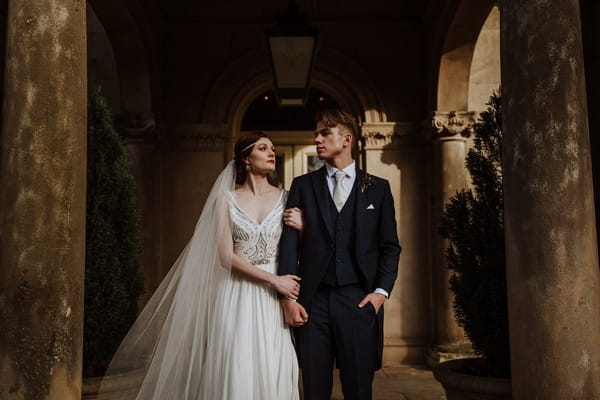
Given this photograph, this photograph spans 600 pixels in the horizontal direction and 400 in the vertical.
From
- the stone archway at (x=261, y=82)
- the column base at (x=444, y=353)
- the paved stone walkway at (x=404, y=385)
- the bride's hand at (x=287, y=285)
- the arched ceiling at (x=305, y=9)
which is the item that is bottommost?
the paved stone walkway at (x=404, y=385)

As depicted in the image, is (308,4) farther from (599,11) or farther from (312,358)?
(312,358)

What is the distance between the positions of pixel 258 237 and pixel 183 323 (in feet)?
2.21

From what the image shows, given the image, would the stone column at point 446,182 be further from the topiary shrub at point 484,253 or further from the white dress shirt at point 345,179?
the white dress shirt at point 345,179

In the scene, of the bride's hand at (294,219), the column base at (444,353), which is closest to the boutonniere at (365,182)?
the bride's hand at (294,219)

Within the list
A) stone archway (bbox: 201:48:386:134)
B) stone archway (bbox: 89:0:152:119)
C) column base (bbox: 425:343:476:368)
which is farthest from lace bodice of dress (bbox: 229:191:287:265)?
stone archway (bbox: 201:48:386:134)

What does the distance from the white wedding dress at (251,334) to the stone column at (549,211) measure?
1371 mm

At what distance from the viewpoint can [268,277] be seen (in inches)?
136

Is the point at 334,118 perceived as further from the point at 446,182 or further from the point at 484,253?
the point at 446,182

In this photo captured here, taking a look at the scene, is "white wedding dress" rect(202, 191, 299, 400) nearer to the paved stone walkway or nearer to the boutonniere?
the boutonniere

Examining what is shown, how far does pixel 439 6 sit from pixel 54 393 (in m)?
6.25

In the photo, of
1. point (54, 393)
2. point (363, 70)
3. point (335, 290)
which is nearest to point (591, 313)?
point (335, 290)

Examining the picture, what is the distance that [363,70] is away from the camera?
28.2 ft

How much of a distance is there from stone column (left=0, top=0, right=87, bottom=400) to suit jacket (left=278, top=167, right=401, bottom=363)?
1255 millimetres

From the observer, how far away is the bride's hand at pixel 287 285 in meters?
3.38
